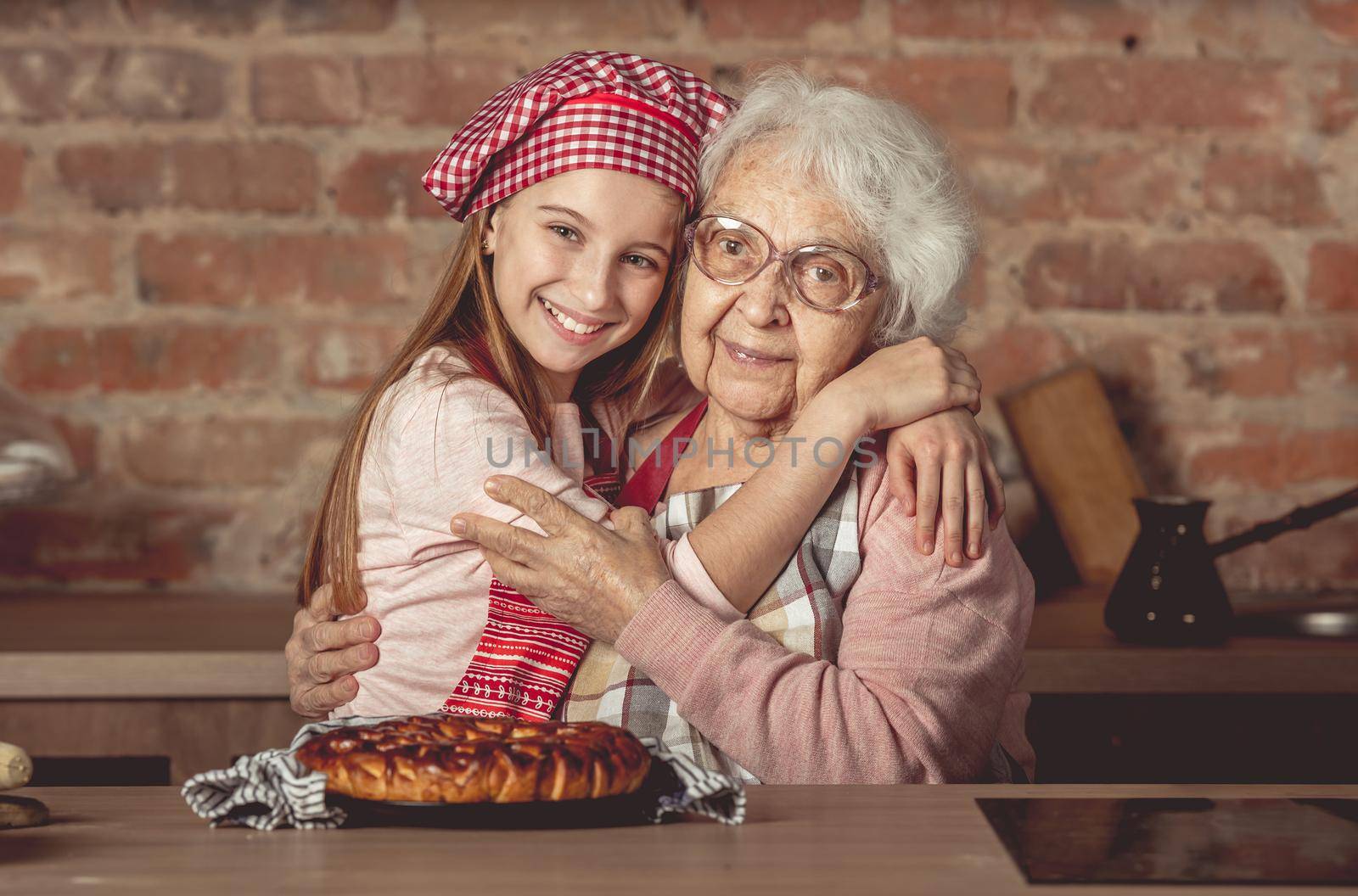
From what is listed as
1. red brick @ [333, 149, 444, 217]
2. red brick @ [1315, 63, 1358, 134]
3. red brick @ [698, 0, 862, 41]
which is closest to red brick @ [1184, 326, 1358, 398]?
red brick @ [1315, 63, 1358, 134]

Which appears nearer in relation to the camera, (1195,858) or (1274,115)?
(1195,858)

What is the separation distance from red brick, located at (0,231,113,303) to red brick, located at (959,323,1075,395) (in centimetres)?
152

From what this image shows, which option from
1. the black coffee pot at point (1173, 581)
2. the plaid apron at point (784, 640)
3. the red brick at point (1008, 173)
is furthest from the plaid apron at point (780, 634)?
the red brick at point (1008, 173)

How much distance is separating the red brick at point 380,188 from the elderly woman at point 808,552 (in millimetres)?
942

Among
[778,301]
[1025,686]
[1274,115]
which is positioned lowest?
[1025,686]

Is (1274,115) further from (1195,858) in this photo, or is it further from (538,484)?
(1195,858)

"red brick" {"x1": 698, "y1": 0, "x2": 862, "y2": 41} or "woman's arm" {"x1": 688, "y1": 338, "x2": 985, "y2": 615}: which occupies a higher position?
"red brick" {"x1": 698, "y1": 0, "x2": 862, "y2": 41}

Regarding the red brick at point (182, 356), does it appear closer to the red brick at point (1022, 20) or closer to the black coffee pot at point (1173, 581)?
the red brick at point (1022, 20)

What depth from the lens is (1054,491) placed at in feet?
7.63

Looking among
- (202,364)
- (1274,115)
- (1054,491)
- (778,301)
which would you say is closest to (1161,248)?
(1274,115)

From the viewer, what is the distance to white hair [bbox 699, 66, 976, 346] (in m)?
1.43

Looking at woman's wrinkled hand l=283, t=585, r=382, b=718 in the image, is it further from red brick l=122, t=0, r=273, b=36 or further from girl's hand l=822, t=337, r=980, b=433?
red brick l=122, t=0, r=273, b=36

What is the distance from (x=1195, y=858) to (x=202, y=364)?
191 cm

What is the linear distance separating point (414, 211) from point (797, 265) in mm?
1087
